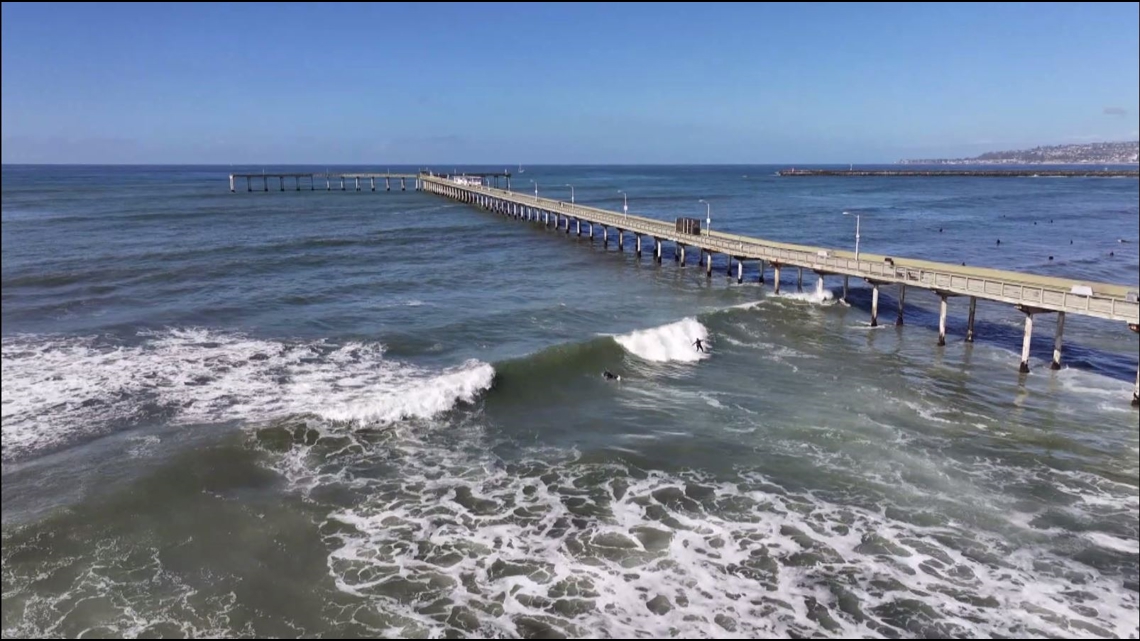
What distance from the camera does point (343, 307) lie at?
3944cm

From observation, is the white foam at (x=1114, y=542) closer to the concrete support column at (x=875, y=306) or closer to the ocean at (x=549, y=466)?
the ocean at (x=549, y=466)

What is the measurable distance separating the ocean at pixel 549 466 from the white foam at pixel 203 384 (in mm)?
140

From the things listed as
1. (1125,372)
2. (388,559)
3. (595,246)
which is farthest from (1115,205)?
(388,559)

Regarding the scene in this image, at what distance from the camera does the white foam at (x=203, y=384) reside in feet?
77.4

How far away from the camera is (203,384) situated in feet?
87.6

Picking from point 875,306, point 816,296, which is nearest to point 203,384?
point 875,306

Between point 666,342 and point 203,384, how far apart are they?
742 inches

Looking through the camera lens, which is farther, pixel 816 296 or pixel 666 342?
pixel 816 296

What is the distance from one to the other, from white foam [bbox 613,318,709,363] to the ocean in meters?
0.17

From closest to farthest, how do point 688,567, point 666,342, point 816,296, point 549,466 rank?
point 688,567
point 549,466
point 666,342
point 816,296

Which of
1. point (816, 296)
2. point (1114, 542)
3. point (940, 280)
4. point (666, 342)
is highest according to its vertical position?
point (940, 280)

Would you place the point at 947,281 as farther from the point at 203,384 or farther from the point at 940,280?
the point at 203,384

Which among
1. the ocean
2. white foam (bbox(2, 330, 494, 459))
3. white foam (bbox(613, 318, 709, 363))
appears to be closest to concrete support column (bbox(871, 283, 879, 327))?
the ocean

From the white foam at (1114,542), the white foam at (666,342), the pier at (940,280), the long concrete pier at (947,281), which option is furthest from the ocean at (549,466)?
the long concrete pier at (947,281)
